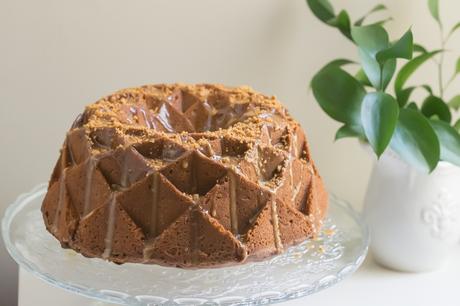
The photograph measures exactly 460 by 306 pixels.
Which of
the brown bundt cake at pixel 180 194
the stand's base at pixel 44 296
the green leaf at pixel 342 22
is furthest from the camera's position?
the green leaf at pixel 342 22

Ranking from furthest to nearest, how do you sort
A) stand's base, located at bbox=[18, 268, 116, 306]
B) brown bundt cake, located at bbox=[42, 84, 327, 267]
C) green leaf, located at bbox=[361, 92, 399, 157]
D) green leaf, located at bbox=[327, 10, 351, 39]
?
green leaf, located at bbox=[327, 10, 351, 39]
stand's base, located at bbox=[18, 268, 116, 306]
green leaf, located at bbox=[361, 92, 399, 157]
brown bundt cake, located at bbox=[42, 84, 327, 267]

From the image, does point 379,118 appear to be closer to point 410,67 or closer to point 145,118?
point 410,67

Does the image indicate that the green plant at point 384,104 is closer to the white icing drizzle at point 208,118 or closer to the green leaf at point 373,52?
the green leaf at point 373,52

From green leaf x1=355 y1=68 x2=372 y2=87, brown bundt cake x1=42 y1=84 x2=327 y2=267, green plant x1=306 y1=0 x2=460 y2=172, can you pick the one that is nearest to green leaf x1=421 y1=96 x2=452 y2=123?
green plant x1=306 y1=0 x2=460 y2=172

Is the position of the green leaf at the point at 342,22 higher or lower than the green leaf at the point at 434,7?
lower

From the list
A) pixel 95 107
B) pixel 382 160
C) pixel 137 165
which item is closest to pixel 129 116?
pixel 95 107

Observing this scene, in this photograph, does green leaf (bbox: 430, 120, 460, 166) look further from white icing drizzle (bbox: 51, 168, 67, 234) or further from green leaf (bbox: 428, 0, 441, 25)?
white icing drizzle (bbox: 51, 168, 67, 234)

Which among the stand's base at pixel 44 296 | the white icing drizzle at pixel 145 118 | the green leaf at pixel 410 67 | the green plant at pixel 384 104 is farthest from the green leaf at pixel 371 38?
the stand's base at pixel 44 296

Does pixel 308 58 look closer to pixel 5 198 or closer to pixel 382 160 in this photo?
pixel 382 160
